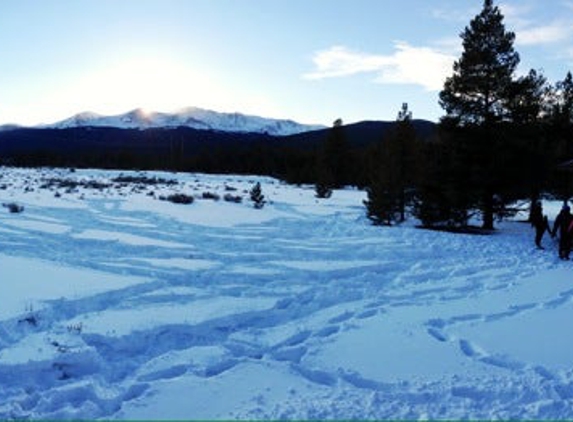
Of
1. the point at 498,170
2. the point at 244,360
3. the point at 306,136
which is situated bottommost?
the point at 244,360

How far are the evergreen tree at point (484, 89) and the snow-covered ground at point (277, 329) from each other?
580 cm

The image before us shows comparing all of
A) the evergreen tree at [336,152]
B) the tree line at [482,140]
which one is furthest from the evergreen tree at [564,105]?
the evergreen tree at [336,152]

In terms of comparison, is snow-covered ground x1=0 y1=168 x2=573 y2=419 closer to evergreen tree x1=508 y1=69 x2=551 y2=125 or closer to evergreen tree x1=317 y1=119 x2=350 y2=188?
evergreen tree x1=508 y1=69 x2=551 y2=125

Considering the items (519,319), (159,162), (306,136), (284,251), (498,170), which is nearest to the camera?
(519,319)

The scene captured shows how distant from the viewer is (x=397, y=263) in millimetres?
14570

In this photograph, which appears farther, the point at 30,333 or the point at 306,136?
the point at 306,136

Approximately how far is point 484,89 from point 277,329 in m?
16.9

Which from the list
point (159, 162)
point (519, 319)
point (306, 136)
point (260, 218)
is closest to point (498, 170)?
point (260, 218)

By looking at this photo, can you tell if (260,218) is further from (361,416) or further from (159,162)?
(159,162)

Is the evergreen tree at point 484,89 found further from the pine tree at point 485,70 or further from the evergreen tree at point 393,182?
the evergreen tree at point 393,182

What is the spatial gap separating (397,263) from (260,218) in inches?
419

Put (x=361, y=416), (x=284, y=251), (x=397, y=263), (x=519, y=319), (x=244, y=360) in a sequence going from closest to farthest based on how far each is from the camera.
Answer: (x=361, y=416)
(x=244, y=360)
(x=519, y=319)
(x=397, y=263)
(x=284, y=251)

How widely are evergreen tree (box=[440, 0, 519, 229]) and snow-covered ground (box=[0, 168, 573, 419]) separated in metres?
5.80

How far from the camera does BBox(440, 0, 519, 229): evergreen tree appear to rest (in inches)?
877
